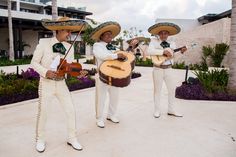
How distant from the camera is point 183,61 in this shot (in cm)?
1959

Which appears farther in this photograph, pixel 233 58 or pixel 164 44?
pixel 233 58

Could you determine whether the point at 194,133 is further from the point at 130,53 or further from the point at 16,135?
the point at 16,135

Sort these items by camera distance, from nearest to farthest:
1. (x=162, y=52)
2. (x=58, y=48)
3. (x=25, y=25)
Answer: (x=58, y=48) → (x=162, y=52) → (x=25, y=25)

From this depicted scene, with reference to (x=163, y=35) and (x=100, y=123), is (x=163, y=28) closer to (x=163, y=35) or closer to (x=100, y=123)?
(x=163, y=35)

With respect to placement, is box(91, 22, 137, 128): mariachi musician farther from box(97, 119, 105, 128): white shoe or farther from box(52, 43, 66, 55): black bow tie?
box(52, 43, 66, 55): black bow tie

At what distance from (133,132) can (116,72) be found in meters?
1.16

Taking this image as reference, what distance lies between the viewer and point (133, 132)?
5371mm

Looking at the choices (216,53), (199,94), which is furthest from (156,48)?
(216,53)

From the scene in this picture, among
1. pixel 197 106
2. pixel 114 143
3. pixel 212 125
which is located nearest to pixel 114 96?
pixel 114 143

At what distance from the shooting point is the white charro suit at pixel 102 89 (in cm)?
520

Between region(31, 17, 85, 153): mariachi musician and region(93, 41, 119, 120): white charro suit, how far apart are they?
88 cm

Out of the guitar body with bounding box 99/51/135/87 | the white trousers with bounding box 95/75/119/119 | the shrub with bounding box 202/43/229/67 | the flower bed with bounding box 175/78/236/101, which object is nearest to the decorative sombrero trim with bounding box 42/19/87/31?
the guitar body with bounding box 99/51/135/87

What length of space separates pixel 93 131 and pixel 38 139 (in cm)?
119

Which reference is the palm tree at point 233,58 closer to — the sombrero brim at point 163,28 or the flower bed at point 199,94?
the flower bed at point 199,94
